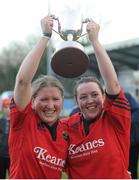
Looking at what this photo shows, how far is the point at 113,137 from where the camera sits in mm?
2367

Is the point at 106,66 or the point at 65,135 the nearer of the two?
the point at 106,66

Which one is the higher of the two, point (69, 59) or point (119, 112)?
point (69, 59)

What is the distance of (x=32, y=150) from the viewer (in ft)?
7.36

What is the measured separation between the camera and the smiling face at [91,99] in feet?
8.08

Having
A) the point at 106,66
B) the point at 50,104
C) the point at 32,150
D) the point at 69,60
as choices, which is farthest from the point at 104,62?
the point at 32,150

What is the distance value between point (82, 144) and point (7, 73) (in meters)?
39.2

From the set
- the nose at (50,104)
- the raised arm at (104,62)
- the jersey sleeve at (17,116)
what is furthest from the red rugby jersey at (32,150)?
the raised arm at (104,62)

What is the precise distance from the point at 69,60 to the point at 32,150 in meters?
0.60

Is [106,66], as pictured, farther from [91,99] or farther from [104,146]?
[104,146]

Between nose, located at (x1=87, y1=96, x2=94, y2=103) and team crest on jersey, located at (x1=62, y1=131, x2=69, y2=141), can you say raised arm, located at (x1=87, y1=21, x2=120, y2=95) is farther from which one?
team crest on jersey, located at (x1=62, y1=131, x2=69, y2=141)

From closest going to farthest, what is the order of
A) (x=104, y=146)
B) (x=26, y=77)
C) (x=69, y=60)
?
(x=26, y=77), (x=104, y=146), (x=69, y=60)

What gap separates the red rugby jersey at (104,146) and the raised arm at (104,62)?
102mm

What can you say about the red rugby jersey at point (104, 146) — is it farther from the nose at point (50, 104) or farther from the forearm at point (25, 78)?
the forearm at point (25, 78)

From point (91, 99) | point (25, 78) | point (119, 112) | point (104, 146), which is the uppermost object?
point (25, 78)
